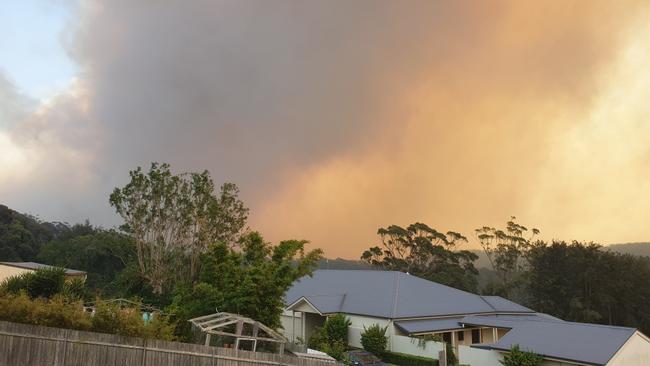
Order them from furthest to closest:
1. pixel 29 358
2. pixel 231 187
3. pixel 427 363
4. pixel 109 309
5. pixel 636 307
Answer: pixel 636 307
pixel 231 187
pixel 427 363
pixel 109 309
pixel 29 358

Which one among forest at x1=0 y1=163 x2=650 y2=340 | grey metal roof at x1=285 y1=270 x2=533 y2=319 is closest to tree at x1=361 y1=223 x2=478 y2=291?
forest at x1=0 y1=163 x2=650 y2=340

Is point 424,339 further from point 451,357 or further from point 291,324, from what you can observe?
point 291,324

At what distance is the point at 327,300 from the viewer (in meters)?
38.8

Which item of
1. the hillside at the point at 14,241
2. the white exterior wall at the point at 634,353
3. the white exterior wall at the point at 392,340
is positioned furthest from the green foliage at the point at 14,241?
the white exterior wall at the point at 634,353

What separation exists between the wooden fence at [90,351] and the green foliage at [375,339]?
2100 centimetres

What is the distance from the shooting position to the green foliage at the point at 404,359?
28.5 meters

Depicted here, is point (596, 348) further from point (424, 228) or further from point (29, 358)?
point (424, 228)

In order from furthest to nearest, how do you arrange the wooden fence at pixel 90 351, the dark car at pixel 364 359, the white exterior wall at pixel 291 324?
the white exterior wall at pixel 291 324 < the dark car at pixel 364 359 < the wooden fence at pixel 90 351

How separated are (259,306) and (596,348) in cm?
1732

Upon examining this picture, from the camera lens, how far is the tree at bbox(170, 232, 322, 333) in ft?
61.5

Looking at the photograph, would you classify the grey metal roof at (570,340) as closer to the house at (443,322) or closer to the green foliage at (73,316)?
the house at (443,322)

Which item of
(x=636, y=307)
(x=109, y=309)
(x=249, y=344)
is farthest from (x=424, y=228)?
(x=109, y=309)

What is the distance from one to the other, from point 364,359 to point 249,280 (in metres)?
13.3

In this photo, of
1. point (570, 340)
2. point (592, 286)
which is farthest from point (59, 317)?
point (592, 286)
